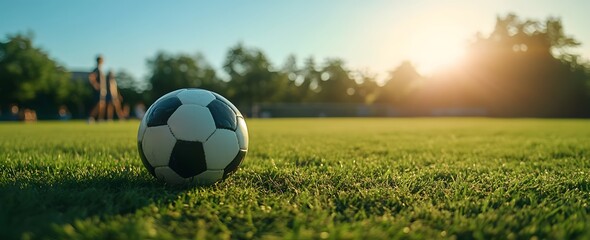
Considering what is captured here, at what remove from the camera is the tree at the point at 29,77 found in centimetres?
4312

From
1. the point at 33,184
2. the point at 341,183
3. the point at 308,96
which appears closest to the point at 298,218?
the point at 341,183

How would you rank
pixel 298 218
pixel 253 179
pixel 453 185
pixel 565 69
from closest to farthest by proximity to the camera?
1. pixel 298 218
2. pixel 453 185
3. pixel 253 179
4. pixel 565 69

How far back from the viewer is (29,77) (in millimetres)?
44750

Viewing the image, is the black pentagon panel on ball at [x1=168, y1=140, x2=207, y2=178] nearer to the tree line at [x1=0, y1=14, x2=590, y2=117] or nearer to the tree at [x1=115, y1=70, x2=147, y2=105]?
the tree line at [x1=0, y1=14, x2=590, y2=117]

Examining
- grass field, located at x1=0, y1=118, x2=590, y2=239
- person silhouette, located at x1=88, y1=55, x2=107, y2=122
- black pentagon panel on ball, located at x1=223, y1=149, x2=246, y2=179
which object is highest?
person silhouette, located at x1=88, y1=55, x2=107, y2=122

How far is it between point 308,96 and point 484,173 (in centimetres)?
6124

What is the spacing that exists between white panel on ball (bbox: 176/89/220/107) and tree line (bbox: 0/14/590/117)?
43333mm

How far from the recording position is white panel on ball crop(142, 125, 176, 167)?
103 inches

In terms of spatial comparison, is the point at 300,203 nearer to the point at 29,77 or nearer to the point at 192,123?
the point at 192,123

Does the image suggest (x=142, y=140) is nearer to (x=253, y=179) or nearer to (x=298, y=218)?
(x=253, y=179)

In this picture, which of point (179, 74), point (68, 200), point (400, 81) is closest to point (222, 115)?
point (68, 200)

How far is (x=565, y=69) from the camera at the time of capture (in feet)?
150

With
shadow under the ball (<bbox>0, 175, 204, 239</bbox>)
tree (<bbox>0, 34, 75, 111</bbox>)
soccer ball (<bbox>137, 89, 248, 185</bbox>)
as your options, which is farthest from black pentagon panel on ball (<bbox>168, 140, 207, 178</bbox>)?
tree (<bbox>0, 34, 75, 111</bbox>)

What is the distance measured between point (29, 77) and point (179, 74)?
60.3 feet
